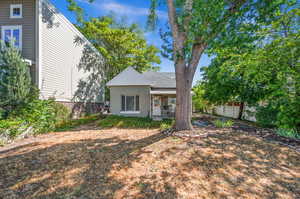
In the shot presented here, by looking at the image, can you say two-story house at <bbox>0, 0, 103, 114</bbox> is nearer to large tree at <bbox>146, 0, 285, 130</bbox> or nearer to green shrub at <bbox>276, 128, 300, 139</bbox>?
large tree at <bbox>146, 0, 285, 130</bbox>

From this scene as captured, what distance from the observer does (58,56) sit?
10406 mm

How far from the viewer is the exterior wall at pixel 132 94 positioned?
12.8 m

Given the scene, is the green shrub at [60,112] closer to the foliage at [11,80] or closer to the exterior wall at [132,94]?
the foliage at [11,80]

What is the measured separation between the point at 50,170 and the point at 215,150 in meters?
4.60

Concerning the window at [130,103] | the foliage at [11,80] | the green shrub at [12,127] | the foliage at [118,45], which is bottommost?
the green shrub at [12,127]

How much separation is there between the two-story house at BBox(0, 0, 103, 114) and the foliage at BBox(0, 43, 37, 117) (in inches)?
46.8

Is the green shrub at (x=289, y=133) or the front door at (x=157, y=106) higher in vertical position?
the front door at (x=157, y=106)

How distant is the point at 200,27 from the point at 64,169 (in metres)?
5.84

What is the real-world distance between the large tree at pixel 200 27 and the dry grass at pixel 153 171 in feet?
7.12

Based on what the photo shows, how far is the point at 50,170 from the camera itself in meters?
3.55

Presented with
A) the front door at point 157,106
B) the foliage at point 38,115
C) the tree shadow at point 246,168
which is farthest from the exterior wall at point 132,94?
the tree shadow at point 246,168

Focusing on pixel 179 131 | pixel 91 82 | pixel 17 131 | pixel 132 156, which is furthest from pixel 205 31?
pixel 91 82

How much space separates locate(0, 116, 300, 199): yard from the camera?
2.86m

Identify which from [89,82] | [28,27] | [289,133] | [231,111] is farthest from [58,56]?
[231,111]
